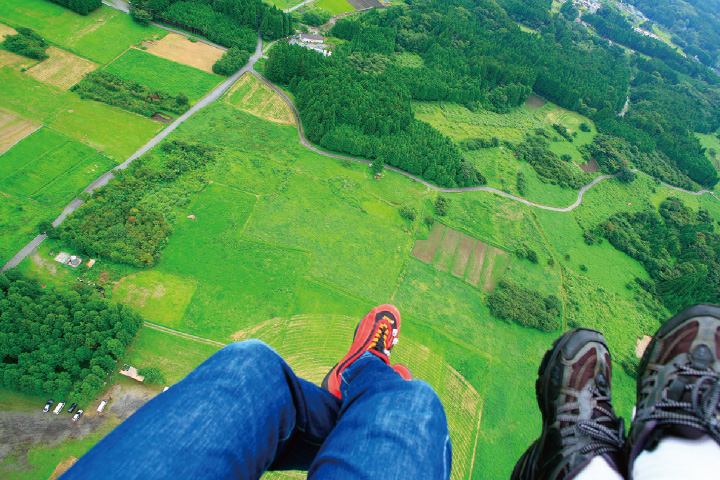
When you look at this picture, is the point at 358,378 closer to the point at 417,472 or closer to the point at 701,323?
the point at 417,472

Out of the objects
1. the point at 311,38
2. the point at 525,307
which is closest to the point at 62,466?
the point at 525,307

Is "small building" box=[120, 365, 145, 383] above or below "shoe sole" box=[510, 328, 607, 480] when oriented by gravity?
below

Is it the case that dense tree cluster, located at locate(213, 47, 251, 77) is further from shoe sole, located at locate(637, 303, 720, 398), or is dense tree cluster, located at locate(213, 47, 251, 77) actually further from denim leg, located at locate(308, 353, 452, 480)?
shoe sole, located at locate(637, 303, 720, 398)

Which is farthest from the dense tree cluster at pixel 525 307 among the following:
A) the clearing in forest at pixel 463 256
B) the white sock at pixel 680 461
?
the white sock at pixel 680 461

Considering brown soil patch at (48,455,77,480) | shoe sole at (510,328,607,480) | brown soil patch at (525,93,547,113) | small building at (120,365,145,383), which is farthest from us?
brown soil patch at (525,93,547,113)

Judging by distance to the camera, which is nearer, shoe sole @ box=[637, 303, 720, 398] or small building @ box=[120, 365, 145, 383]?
shoe sole @ box=[637, 303, 720, 398]

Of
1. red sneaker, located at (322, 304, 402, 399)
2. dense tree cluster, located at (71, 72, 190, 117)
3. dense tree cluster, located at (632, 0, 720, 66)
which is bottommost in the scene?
dense tree cluster, located at (71, 72, 190, 117)

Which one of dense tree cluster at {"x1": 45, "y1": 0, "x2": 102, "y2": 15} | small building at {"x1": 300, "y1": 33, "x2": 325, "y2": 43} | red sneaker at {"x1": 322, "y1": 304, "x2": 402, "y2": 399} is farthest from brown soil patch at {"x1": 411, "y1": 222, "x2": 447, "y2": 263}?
dense tree cluster at {"x1": 45, "y1": 0, "x2": 102, "y2": 15}
